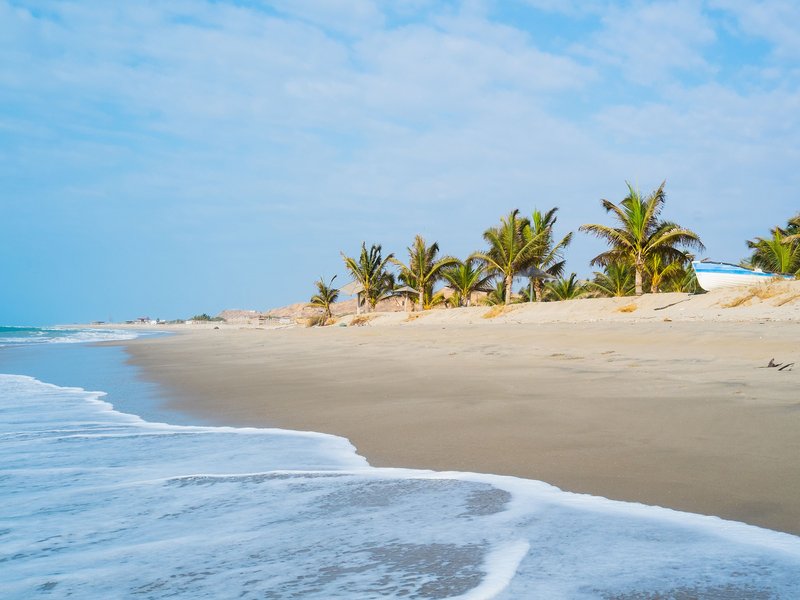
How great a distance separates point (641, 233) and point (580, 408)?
766 inches

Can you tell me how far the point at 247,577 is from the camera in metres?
1.73

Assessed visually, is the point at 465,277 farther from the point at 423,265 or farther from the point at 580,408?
the point at 580,408

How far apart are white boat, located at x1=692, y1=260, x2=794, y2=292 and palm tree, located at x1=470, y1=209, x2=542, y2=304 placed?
24.7 feet

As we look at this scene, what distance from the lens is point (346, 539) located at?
6.61 ft

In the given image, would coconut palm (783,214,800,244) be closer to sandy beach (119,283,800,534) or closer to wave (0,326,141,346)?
sandy beach (119,283,800,534)

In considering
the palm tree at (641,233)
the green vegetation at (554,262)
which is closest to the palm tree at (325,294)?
the green vegetation at (554,262)

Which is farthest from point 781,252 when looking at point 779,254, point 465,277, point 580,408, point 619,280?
point 580,408

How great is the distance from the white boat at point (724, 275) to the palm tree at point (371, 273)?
20.2m

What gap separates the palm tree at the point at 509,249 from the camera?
85.5ft

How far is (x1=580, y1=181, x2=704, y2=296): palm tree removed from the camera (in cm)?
2162

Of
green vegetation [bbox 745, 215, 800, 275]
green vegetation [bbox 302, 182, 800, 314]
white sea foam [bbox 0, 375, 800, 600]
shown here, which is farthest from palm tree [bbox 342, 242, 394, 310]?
white sea foam [bbox 0, 375, 800, 600]

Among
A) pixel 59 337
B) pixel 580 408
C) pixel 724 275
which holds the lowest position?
pixel 59 337

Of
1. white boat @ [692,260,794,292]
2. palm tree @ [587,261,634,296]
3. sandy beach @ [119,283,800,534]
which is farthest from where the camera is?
palm tree @ [587,261,634,296]

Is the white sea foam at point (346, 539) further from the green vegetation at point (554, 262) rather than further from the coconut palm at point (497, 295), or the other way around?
the coconut palm at point (497, 295)
